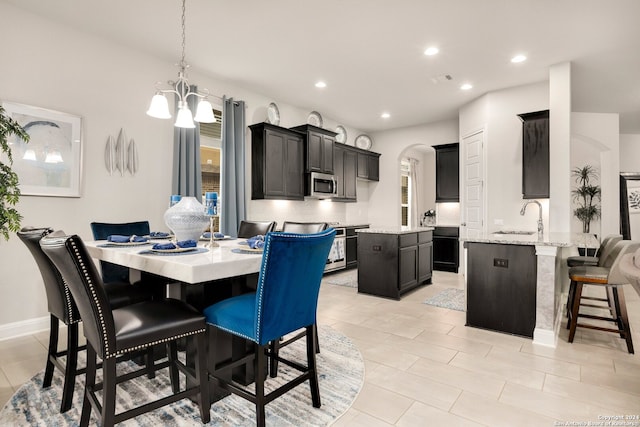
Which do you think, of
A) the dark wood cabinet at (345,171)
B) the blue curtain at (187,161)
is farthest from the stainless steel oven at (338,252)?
the blue curtain at (187,161)

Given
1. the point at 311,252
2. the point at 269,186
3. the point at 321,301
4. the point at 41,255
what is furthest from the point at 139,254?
the point at 269,186

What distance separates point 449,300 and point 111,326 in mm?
3825

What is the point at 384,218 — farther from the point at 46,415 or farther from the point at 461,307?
the point at 46,415

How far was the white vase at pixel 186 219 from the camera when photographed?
2.21 meters

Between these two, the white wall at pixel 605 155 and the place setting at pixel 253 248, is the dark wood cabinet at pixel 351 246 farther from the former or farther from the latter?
the white wall at pixel 605 155

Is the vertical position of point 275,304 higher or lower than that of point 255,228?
lower

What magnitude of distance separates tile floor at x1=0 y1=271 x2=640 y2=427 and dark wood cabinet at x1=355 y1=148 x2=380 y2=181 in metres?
4.16

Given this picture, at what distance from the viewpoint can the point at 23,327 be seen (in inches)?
122

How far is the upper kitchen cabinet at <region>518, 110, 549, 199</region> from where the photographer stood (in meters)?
4.44

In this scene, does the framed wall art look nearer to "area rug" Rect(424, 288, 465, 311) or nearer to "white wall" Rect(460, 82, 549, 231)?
"area rug" Rect(424, 288, 465, 311)

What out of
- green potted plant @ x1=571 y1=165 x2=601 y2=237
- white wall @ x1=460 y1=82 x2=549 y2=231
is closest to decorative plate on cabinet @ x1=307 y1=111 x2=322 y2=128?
white wall @ x1=460 y1=82 x2=549 y2=231

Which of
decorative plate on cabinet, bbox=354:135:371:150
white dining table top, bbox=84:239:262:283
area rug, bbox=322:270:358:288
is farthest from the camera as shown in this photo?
decorative plate on cabinet, bbox=354:135:371:150

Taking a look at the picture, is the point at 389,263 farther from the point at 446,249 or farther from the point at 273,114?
the point at 273,114

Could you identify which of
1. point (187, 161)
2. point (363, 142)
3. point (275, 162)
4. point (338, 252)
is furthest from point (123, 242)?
point (363, 142)
